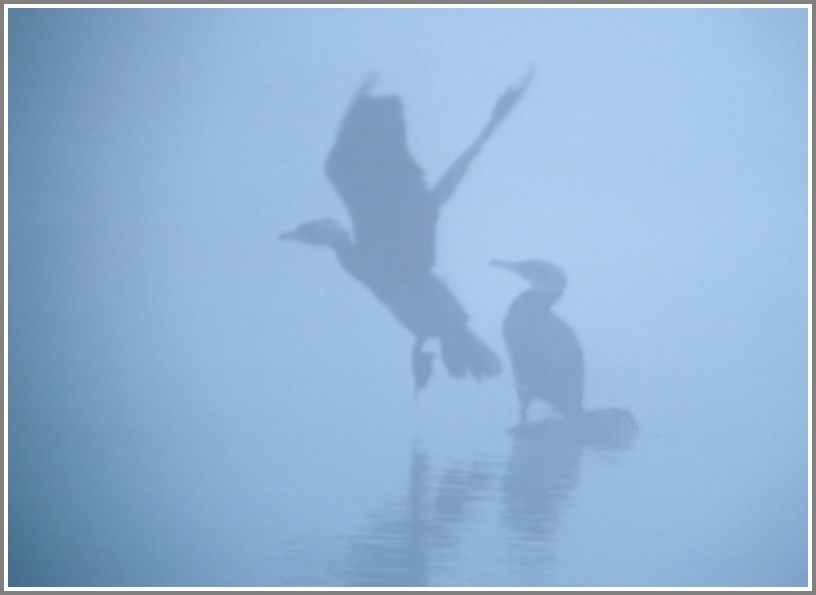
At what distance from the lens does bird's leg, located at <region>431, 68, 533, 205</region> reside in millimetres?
2357

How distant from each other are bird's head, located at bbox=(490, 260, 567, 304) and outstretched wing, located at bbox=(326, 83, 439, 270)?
0.25 meters

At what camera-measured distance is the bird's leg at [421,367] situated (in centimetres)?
235

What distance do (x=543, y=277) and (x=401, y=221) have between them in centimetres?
46

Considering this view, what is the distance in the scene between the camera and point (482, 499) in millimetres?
2215

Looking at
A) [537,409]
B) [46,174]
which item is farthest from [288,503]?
[46,174]

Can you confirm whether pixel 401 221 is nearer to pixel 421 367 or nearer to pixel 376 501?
pixel 421 367

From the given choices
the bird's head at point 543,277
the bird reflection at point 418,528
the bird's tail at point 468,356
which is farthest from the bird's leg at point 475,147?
the bird reflection at point 418,528

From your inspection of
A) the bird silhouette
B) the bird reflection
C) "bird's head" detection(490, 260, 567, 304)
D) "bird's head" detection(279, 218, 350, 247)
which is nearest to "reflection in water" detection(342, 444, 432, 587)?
the bird reflection

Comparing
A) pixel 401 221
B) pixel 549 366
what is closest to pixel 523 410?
pixel 549 366

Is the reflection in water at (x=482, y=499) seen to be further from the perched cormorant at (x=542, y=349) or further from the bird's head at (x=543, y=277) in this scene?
the bird's head at (x=543, y=277)

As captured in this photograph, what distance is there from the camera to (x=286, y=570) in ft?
6.98

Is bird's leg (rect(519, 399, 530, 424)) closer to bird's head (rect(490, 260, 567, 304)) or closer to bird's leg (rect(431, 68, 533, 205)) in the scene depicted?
bird's head (rect(490, 260, 567, 304))

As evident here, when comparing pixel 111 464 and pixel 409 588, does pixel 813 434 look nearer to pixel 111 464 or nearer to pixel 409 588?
pixel 409 588

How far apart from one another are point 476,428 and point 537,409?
7.5 inches
